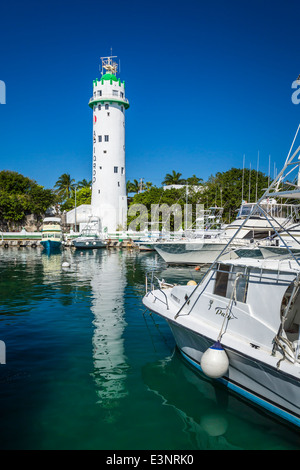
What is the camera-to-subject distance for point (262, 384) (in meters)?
6.80

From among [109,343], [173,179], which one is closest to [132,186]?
[173,179]

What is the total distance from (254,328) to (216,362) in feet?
3.54

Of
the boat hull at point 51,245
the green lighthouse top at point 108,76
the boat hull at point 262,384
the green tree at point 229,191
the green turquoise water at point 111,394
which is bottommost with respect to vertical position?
the green turquoise water at point 111,394

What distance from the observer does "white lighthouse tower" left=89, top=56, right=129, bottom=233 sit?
6112cm

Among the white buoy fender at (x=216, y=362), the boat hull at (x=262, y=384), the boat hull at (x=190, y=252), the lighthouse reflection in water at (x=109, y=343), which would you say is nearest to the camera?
the boat hull at (x=262, y=384)

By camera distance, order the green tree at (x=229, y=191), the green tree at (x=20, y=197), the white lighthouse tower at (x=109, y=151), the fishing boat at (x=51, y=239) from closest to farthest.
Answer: the fishing boat at (x=51, y=239)
the green tree at (x=229, y=191)
the white lighthouse tower at (x=109, y=151)
the green tree at (x=20, y=197)

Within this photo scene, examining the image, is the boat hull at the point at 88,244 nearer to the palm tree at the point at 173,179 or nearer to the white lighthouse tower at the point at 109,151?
the white lighthouse tower at the point at 109,151

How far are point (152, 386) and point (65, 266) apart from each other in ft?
74.6

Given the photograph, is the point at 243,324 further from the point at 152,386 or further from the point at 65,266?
the point at 65,266

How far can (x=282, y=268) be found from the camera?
24.6ft

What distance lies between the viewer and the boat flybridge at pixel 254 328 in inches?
254

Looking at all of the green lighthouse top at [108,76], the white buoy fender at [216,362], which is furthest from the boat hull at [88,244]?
the white buoy fender at [216,362]

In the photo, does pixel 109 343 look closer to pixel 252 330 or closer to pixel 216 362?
pixel 216 362

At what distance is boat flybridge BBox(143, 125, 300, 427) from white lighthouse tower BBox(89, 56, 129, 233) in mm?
52996
